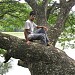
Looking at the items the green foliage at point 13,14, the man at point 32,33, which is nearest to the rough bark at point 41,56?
the man at point 32,33

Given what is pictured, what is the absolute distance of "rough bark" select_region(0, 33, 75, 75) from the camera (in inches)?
259

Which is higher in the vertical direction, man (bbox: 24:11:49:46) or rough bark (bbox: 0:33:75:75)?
man (bbox: 24:11:49:46)

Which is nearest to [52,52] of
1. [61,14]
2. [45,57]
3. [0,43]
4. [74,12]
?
[45,57]

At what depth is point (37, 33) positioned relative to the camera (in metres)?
6.72

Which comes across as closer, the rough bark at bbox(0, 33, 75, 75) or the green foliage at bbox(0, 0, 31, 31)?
the rough bark at bbox(0, 33, 75, 75)

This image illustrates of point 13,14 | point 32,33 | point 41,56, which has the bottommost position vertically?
point 41,56

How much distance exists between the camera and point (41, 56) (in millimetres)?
6617

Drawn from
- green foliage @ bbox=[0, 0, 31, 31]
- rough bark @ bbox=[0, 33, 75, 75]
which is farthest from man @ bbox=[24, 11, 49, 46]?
green foliage @ bbox=[0, 0, 31, 31]

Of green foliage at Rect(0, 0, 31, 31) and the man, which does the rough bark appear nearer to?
the man

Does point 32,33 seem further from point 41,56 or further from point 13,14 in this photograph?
point 13,14

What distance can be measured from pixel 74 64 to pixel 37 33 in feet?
4.45

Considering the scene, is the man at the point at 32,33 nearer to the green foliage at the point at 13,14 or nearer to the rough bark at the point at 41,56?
the rough bark at the point at 41,56

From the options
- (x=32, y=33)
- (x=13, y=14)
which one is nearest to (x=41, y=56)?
(x=32, y=33)

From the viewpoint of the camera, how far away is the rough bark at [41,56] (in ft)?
21.6
